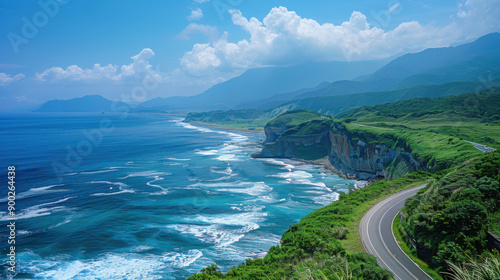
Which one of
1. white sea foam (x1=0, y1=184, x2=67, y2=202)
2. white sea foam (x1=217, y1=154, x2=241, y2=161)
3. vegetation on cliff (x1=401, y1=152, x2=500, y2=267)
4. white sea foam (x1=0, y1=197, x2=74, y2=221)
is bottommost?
white sea foam (x1=217, y1=154, x2=241, y2=161)

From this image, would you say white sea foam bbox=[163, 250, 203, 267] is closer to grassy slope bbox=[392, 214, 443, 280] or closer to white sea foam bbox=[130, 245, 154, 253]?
white sea foam bbox=[130, 245, 154, 253]

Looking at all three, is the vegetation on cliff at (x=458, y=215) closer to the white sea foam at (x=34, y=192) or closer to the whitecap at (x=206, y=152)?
the white sea foam at (x=34, y=192)

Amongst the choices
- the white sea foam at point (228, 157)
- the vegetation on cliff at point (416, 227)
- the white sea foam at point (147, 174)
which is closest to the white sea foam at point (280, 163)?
the white sea foam at point (228, 157)

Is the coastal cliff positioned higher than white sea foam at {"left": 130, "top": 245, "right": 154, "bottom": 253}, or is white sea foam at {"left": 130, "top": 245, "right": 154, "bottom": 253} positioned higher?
the coastal cliff

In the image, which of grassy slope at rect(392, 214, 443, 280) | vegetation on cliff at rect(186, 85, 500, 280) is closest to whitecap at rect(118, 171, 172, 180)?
vegetation on cliff at rect(186, 85, 500, 280)

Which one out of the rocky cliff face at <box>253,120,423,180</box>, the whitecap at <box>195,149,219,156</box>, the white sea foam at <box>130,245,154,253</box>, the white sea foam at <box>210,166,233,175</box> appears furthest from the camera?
the whitecap at <box>195,149,219,156</box>

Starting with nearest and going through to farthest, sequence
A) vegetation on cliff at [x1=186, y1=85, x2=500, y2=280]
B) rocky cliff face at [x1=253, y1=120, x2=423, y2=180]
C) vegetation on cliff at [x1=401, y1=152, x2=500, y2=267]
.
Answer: vegetation on cliff at [x1=186, y1=85, x2=500, y2=280]
vegetation on cliff at [x1=401, y1=152, x2=500, y2=267]
rocky cliff face at [x1=253, y1=120, x2=423, y2=180]
